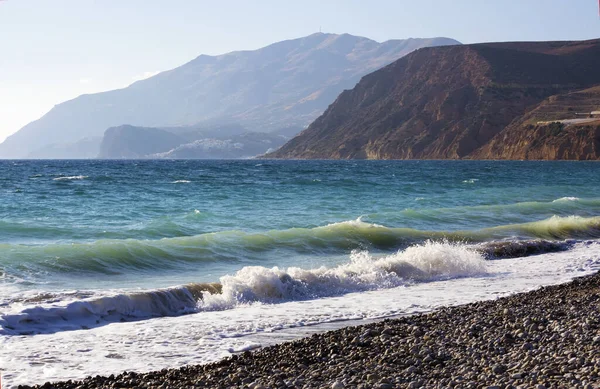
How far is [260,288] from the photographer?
14.1 meters

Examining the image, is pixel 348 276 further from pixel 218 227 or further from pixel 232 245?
pixel 218 227

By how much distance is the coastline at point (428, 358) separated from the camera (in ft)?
24.1

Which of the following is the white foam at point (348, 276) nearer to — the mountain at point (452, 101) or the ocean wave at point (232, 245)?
the ocean wave at point (232, 245)

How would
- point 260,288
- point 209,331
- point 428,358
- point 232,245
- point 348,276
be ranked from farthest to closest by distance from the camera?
1. point 232,245
2. point 348,276
3. point 260,288
4. point 209,331
5. point 428,358

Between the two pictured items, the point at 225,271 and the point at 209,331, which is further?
the point at 225,271

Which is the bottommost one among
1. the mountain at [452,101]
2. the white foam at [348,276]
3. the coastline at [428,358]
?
the white foam at [348,276]

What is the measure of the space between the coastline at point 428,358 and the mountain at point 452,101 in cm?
12196

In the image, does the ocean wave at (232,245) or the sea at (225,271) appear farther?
the ocean wave at (232,245)

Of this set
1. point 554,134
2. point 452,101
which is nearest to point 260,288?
point 554,134

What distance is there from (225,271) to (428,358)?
8.95 meters

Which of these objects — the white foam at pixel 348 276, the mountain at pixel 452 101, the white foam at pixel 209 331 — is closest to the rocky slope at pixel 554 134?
the mountain at pixel 452 101

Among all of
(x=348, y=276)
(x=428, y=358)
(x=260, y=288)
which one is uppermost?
(x=428, y=358)

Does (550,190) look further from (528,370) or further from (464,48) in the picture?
(464,48)

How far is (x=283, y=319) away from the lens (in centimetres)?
1173
